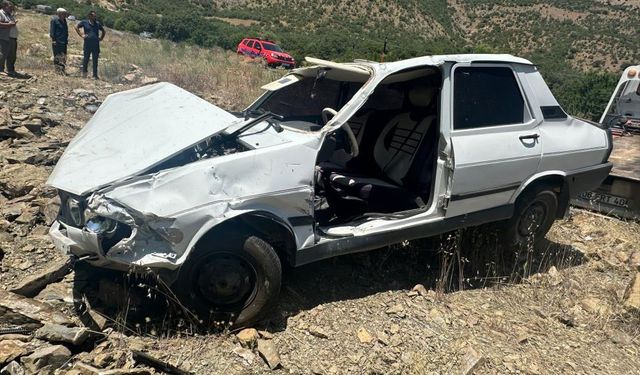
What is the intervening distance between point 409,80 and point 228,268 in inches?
96.2

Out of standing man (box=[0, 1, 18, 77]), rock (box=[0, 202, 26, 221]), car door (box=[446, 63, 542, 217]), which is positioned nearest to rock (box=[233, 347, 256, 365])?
car door (box=[446, 63, 542, 217])

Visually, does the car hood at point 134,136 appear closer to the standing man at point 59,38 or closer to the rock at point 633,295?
the rock at point 633,295

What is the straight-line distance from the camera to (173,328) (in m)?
3.16

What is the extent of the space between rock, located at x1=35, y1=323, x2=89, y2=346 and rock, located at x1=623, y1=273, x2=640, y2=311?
4.02 metres

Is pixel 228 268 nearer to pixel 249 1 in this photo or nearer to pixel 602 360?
pixel 602 360

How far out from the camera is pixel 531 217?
450cm

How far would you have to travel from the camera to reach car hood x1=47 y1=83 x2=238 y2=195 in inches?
115

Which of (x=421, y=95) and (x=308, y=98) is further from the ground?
(x=421, y=95)

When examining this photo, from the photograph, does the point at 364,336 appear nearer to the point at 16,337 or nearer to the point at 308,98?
the point at 16,337

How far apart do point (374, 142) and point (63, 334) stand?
9.96ft

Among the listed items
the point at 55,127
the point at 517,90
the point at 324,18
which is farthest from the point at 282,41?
the point at 517,90

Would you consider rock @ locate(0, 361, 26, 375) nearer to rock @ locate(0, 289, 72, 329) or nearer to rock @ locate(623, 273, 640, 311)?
rock @ locate(0, 289, 72, 329)

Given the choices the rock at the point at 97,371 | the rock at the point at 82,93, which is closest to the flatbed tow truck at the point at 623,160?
the rock at the point at 97,371

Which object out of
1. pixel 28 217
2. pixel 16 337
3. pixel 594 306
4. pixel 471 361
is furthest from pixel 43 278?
pixel 594 306
